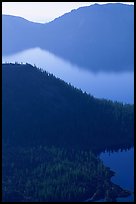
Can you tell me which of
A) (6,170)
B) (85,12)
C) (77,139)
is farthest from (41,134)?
(85,12)

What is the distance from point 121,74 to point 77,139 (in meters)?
61.1

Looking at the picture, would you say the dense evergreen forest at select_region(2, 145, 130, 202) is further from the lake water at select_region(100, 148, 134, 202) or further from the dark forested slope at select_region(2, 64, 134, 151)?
the dark forested slope at select_region(2, 64, 134, 151)

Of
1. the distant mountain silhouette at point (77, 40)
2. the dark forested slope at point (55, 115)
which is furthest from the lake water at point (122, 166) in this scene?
the distant mountain silhouette at point (77, 40)

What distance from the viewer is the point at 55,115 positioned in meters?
72.3

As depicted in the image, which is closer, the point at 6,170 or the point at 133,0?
the point at 133,0

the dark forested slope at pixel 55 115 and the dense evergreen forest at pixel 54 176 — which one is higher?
the dark forested slope at pixel 55 115

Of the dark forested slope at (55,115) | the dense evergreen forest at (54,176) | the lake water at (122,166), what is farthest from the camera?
the dark forested slope at (55,115)

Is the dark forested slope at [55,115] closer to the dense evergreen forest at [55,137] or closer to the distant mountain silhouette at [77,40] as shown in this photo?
the dense evergreen forest at [55,137]

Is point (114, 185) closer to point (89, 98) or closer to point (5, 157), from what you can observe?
point (5, 157)

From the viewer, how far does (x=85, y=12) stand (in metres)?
200

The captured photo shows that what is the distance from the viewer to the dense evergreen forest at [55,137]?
45.8 metres

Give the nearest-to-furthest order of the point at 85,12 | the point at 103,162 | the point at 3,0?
the point at 3,0 → the point at 103,162 → the point at 85,12

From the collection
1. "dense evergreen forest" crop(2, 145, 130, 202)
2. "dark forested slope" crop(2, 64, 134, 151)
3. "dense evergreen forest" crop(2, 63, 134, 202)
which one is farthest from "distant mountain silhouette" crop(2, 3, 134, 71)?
"dense evergreen forest" crop(2, 145, 130, 202)

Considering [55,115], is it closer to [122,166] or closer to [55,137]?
[55,137]
